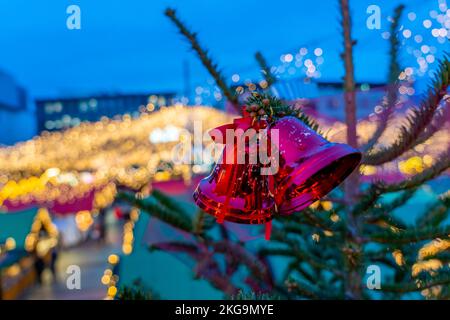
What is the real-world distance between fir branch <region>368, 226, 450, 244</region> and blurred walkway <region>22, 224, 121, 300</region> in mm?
6401

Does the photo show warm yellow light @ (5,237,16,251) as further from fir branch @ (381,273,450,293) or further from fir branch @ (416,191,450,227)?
fir branch @ (381,273,450,293)

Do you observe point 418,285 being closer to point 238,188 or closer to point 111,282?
point 238,188

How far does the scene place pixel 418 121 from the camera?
1.66 meters

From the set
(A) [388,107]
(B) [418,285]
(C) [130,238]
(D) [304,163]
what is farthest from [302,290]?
(C) [130,238]

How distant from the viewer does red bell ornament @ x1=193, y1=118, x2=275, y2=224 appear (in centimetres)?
147

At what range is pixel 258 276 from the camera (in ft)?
8.19

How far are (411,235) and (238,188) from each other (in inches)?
27.4

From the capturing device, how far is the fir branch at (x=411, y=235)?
1.82 metres

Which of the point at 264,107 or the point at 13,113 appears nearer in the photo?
the point at 264,107

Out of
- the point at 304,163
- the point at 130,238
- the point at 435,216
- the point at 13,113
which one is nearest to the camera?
the point at 304,163

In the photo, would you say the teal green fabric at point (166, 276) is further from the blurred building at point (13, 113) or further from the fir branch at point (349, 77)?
the blurred building at point (13, 113)

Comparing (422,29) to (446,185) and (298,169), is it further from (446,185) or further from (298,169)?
(298,169)

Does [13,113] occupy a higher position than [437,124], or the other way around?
[13,113]
